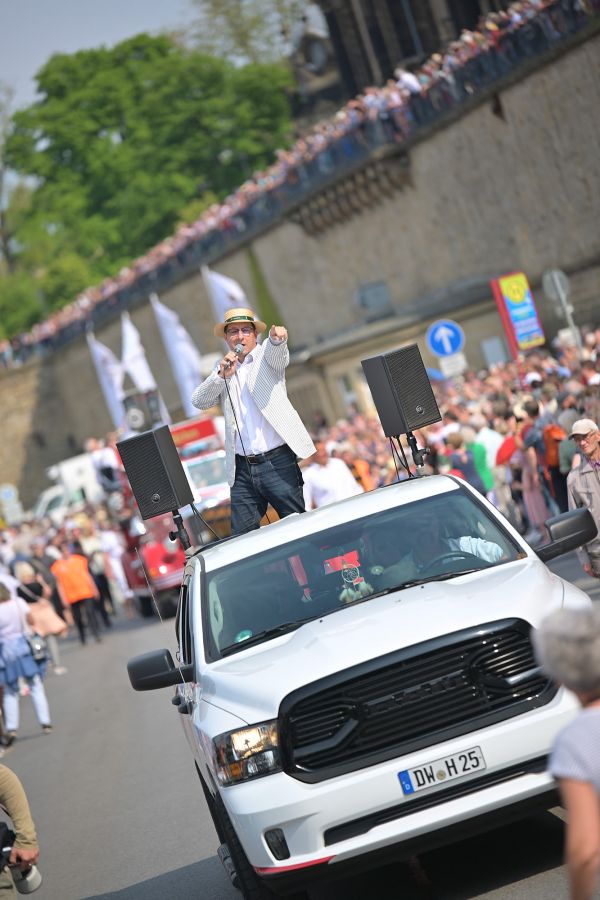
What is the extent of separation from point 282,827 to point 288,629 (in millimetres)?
1132

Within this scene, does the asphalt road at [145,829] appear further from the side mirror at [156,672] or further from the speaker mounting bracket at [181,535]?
the speaker mounting bracket at [181,535]

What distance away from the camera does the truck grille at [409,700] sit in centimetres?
660

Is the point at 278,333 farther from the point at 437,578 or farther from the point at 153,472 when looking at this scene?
the point at 437,578

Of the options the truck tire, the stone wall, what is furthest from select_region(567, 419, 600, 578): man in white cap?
the stone wall

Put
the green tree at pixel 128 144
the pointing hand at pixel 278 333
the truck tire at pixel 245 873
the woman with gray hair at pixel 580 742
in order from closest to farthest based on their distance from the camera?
1. the woman with gray hair at pixel 580 742
2. the truck tire at pixel 245 873
3. the pointing hand at pixel 278 333
4. the green tree at pixel 128 144

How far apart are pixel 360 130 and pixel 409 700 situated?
37675 mm

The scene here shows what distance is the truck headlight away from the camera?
661cm

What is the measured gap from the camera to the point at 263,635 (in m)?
7.44

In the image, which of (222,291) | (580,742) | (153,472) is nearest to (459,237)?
(222,291)

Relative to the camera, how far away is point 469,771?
6.54 meters

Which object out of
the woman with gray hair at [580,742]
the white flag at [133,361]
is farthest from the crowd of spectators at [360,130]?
the woman with gray hair at [580,742]

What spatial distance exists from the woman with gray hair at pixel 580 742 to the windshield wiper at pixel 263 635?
333 cm

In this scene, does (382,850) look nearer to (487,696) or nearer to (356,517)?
(487,696)

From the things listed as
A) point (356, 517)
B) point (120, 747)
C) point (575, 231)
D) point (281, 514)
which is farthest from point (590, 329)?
point (356, 517)
